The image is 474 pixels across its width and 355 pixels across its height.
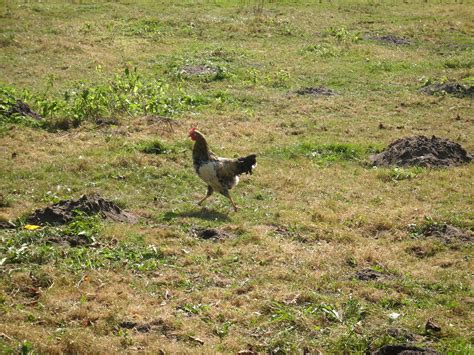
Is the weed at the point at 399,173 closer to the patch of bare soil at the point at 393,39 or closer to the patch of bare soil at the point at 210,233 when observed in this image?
the patch of bare soil at the point at 210,233

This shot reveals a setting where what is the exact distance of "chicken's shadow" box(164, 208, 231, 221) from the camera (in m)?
10.8

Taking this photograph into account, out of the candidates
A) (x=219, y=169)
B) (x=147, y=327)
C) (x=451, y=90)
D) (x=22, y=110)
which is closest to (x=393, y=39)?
(x=451, y=90)

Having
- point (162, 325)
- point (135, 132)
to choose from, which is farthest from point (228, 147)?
point (162, 325)

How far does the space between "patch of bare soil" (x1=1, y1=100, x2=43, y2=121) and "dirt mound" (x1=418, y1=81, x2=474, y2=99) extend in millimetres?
11075

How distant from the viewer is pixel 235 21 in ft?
93.2

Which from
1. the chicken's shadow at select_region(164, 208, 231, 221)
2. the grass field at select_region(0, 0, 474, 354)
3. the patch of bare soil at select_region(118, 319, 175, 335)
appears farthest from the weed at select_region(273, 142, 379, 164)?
the patch of bare soil at select_region(118, 319, 175, 335)

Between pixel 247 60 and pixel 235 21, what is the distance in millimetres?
6210

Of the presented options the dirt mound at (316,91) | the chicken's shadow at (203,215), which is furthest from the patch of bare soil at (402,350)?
the dirt mound at (316,91)

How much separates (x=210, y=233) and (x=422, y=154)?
19.5 ft

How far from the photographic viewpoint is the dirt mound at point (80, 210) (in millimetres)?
9648

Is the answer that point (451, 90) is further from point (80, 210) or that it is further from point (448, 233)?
point (80, 210)

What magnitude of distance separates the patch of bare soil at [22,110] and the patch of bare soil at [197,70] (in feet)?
20.4

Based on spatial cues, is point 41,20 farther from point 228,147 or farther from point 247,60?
point 228,147

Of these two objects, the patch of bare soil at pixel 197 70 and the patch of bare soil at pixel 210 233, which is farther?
the patch of bare soil at pixel 197 70
